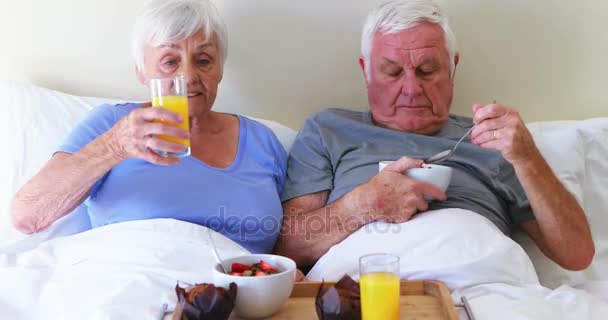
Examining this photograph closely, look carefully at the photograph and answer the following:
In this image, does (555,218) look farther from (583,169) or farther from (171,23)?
(171,23)

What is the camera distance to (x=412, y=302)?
110 cm

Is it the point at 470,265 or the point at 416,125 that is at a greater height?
the point at 416,125

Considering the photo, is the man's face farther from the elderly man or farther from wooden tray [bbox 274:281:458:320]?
wooden tray [bbox 274:281:458:320]

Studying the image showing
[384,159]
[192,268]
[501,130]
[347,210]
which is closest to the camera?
[192,268]

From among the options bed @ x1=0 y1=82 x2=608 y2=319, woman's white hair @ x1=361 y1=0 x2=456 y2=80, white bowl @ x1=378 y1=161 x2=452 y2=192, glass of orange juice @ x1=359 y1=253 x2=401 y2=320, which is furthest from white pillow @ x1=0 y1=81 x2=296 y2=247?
glass of orange juice @ x1=359 y1=253 x2=401 y2=320

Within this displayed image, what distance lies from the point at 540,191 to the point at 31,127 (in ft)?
4.28

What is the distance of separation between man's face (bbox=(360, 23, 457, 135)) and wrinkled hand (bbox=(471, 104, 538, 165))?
1.03 feet

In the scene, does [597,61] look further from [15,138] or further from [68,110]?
[15,138]

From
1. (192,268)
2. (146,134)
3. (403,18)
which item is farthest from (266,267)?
(403,18)

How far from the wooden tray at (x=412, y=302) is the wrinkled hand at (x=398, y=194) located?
0.79 ft

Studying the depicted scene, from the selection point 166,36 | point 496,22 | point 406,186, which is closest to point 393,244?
point 406,186

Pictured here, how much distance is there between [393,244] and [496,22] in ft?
3.17

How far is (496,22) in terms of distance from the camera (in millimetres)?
1911

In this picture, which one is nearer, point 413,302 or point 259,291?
point 259,291
